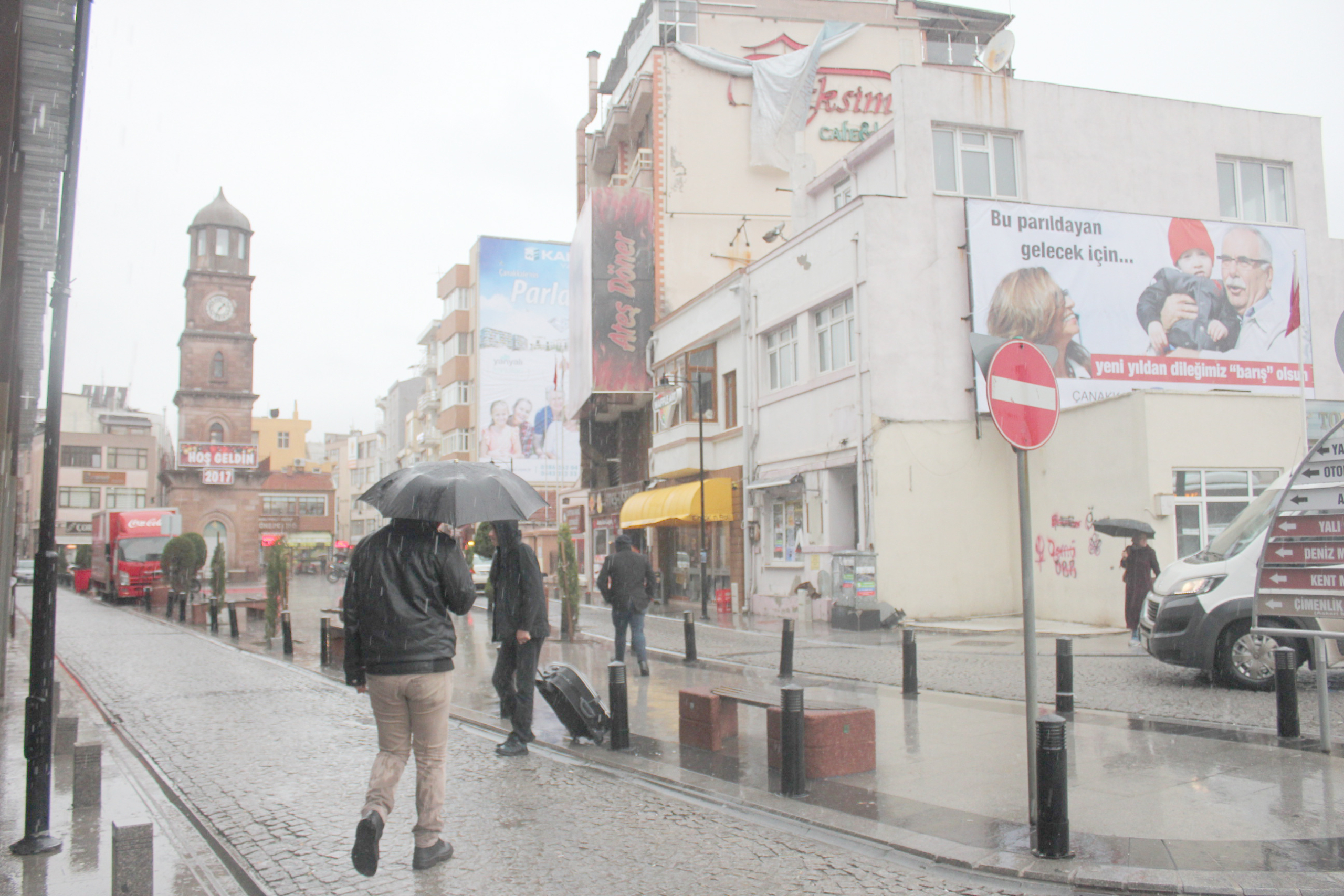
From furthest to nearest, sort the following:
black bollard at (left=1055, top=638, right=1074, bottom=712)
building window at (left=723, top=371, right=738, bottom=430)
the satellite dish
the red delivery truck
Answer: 1. the red delivery truck
2. building window at (left=723, top=371, right=738, bottom=430)
3. the satellite dish
4. black bollard at (left=1055, top=638, right=1074, bottom=712)

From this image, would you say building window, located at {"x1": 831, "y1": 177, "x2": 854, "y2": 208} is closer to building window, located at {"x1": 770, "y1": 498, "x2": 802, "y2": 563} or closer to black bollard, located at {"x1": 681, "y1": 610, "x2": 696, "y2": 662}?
building window, located at {"x1": 770, "y1": 498, "x2": 802, "y2": 563}

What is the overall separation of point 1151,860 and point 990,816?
100cm

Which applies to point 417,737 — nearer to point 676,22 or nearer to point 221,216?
point 676,22

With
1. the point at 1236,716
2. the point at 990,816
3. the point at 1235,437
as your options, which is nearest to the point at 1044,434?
the point at 990,816

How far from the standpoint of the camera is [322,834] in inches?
229

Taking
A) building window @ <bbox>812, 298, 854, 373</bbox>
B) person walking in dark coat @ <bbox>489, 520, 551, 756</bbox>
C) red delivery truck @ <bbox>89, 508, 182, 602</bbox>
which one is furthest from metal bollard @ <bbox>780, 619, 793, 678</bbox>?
red delivery truck @ <bbox>89, 508, 182, 602</bbox>

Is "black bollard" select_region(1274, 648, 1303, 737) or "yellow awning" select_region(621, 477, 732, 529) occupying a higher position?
"yellow awning" select_region(621, 477, 732, 529)

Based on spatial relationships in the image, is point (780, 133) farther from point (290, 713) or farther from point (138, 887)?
point (138, 887)

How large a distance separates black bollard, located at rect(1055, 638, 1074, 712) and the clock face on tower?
211 ft

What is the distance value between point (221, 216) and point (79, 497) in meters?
33.7

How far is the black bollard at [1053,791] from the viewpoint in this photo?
5.04 meters

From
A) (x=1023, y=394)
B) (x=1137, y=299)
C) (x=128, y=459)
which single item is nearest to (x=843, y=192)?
(x=1137, y=299)

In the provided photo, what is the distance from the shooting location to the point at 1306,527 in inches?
300

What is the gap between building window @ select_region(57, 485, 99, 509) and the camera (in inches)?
3292
